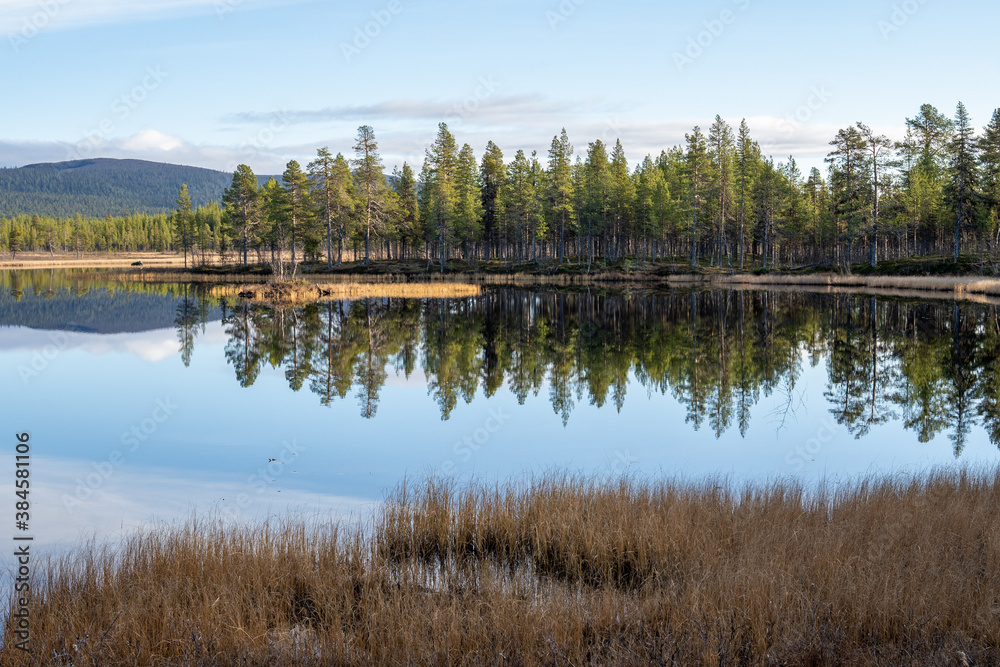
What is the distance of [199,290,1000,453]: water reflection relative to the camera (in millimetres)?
19469

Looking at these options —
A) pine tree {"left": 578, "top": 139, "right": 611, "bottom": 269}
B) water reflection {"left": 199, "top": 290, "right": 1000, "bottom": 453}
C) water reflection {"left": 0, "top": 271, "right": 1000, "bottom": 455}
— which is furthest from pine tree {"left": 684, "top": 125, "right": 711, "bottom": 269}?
water reflection {"left": 199, "top": 290, "right": 1000, "bottom": 453}

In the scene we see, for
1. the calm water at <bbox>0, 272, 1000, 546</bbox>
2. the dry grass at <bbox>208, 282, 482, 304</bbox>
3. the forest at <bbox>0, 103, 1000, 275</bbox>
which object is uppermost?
the forest at <bbox>0, 103, 1000, 275</bbox>

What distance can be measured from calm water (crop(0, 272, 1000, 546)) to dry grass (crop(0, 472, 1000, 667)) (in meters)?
2.58

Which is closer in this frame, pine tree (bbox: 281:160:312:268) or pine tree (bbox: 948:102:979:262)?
pine tree (bbox: 948:102:979:262)

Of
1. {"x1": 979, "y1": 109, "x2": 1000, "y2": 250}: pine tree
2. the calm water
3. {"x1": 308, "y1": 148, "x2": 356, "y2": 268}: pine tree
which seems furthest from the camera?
{"x1": 308, "y1": 148, "x2": 356, "y2": 268}: pine tree

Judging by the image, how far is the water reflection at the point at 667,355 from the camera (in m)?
19.5

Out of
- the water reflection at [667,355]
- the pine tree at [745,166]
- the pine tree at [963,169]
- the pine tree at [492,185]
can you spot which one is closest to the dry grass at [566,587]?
the water reflection at [667,355]

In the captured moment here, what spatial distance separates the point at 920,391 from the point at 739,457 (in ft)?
31.7

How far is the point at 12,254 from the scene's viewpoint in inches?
6580

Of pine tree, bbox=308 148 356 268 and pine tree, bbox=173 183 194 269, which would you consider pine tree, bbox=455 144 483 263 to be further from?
pine tree, bbox=173 183 194 269

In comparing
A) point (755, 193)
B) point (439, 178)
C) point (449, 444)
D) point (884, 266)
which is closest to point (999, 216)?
point (884, 266)

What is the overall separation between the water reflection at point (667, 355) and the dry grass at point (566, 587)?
8.32 meters

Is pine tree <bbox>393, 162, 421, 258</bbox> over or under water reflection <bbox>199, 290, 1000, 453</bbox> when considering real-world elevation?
over

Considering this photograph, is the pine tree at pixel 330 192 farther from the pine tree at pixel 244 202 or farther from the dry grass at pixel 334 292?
the dry grass at pixel 334 292
